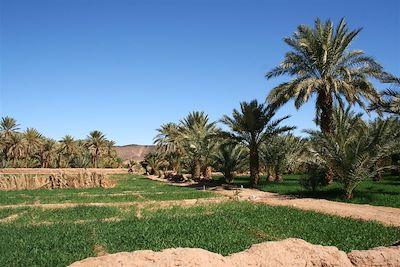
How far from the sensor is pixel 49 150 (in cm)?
6456

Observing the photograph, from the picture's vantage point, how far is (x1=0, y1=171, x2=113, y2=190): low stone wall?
30797 millimetres

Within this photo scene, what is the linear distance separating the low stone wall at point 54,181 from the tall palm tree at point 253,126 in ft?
38.9

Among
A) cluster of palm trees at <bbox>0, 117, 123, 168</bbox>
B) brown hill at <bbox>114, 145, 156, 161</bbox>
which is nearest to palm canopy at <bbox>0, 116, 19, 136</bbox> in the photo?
cluster of palm trees at <bbox>0, 117, 123, 168</bbox>

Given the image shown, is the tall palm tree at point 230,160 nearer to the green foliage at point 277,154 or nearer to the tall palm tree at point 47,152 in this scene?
the green foliage at point 277,154

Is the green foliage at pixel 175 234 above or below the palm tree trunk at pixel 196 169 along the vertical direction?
below

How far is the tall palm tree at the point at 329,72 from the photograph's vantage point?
950 inches

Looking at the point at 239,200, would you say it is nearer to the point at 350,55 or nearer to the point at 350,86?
the point at 350,86

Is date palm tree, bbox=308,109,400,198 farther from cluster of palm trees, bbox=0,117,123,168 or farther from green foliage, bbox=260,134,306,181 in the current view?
cluster of palm trees, bbox=0,117,123,168

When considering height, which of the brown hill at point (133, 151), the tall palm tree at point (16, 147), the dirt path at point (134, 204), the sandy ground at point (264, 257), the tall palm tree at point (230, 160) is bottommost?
the dirt path at point (134, 204)

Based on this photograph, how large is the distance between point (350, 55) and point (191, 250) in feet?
71.7

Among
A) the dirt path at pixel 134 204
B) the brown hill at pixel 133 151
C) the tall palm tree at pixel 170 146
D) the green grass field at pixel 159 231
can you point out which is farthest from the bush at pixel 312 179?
the brown hill at pixel 133 151

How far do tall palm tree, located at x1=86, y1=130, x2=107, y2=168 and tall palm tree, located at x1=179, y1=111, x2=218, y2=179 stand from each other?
29.7 m

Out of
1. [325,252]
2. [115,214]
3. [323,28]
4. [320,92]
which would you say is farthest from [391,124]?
[325,252]

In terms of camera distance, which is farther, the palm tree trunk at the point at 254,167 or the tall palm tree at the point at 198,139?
the tall palm tree at the point at 198,139
